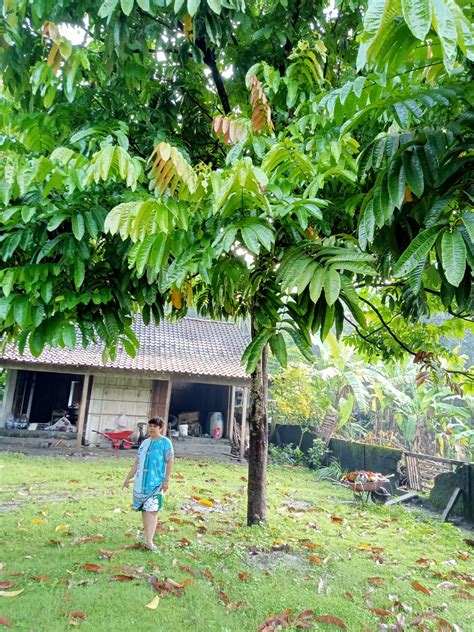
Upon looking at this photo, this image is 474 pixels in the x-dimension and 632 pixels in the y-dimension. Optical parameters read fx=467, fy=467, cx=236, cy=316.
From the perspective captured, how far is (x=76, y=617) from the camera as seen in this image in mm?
3488

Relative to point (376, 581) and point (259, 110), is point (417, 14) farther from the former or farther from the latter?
point (376, 581)

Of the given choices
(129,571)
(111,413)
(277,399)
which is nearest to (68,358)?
(111,413)

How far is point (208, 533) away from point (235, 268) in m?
4.61

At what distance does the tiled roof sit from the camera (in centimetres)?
1243

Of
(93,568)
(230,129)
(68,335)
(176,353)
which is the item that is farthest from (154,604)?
(176,353)

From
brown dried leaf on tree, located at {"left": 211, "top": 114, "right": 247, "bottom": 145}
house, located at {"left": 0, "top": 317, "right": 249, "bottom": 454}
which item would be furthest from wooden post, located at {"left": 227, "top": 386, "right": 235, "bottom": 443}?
brown dried leaf on tree, located at {"left": 211, "top": 114, "right": 247, "bottom": 145}

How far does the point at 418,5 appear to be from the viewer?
3.39 feet

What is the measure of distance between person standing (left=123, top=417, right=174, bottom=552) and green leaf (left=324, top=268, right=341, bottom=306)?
348 centimetres

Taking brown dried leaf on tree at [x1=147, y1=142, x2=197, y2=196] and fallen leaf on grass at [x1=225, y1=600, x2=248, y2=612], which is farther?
fallen leaf on grass at [x1=225, y1=600, x2=248, y2=612]

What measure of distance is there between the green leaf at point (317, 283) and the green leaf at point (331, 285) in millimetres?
20

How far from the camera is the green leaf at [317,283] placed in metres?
1.91

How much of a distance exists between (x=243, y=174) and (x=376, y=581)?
4.55 meters

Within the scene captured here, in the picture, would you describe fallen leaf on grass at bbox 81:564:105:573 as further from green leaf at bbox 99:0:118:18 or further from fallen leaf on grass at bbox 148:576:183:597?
green leaf at bbox 99:0:118:18

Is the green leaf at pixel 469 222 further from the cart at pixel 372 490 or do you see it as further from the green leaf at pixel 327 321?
the cart at pixel 372 490
